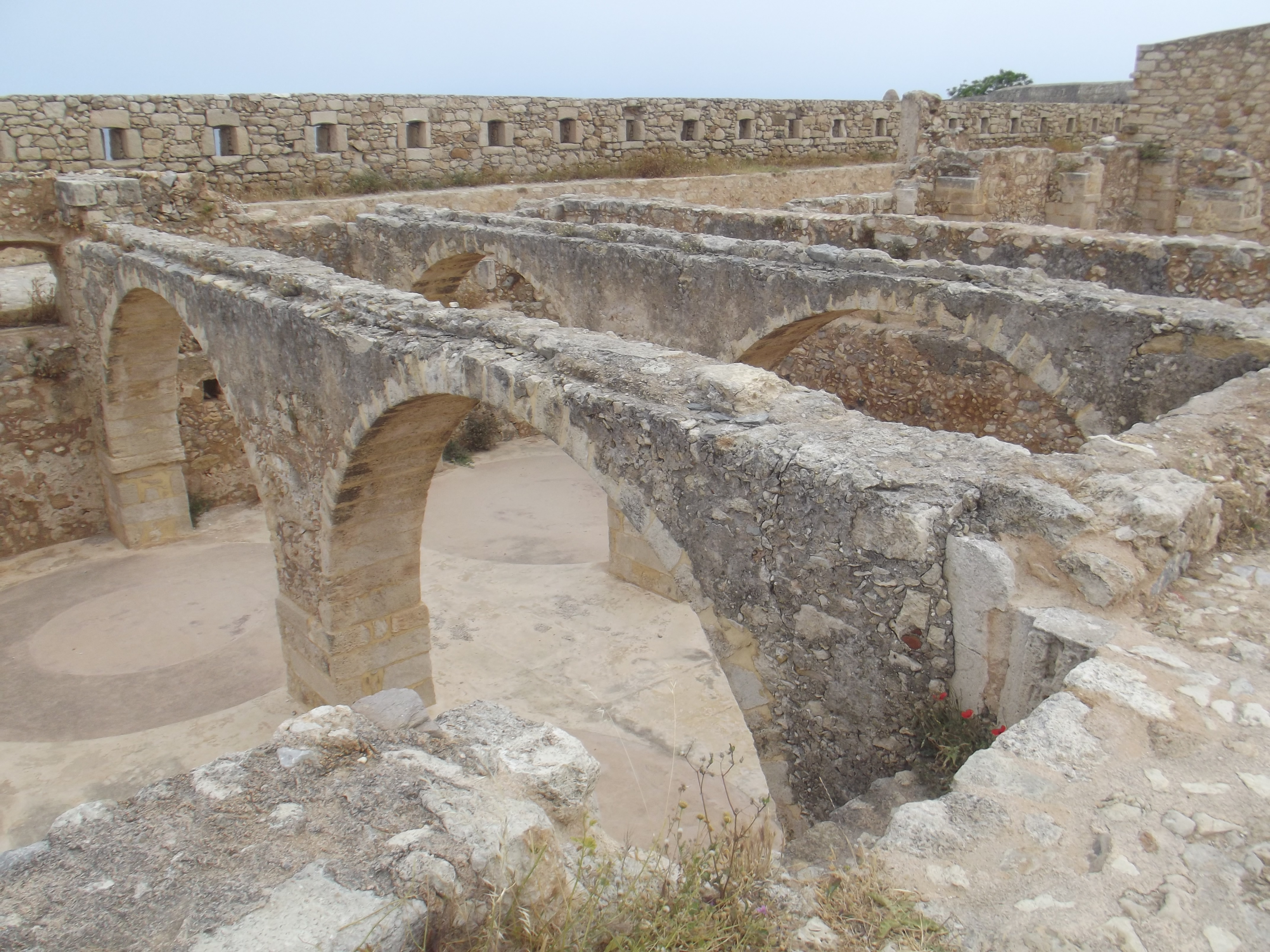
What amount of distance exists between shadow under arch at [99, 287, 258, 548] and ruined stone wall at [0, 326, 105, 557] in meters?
0.31

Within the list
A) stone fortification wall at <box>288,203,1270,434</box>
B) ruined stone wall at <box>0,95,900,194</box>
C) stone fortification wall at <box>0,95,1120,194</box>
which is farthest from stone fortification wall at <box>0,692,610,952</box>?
ruined stone wall at <box>0,95,900,194</box>

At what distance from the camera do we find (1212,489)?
3.48 m

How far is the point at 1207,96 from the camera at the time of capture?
39.2 ft

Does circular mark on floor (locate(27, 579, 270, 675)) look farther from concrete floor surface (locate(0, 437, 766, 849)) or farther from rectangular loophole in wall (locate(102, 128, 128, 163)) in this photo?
rectangular loophole in wall (locate(102, 128, 128, 163))

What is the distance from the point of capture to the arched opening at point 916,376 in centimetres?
767

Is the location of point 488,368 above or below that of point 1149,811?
above

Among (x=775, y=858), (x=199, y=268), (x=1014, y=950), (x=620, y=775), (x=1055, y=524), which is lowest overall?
(x=620, y=775)

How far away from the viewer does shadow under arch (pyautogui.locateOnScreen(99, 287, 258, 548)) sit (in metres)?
8.87

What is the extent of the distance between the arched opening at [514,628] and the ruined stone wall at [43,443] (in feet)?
12.3

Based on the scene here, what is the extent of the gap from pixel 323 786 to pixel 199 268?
5.82 metres

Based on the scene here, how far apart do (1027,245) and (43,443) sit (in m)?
9.63

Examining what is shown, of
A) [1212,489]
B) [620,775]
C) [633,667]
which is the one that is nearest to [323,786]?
[1212,489]

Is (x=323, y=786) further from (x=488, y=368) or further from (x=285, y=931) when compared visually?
(x=488, y=368)

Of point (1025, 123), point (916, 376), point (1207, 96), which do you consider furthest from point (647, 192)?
point (1025, 123)
